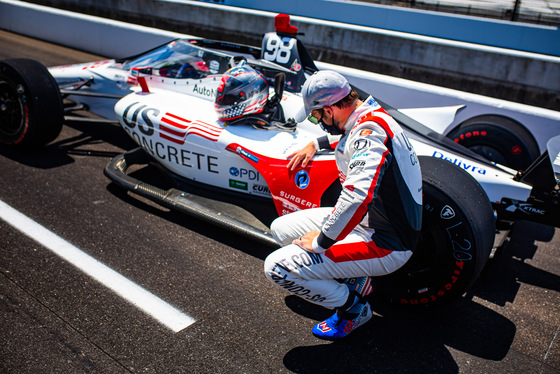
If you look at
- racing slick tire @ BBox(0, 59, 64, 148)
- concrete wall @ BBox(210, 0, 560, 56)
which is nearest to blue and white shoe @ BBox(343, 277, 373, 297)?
racing slick tire @ BBox(0, 59, 64, 148)

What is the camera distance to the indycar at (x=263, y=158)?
3.13 meters

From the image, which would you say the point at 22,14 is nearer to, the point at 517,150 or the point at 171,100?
the point at 171,100

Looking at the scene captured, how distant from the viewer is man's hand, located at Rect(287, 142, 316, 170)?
11.8ft

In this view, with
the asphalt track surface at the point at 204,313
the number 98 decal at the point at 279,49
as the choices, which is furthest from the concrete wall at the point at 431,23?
the asphalt track surface at the point at 204,313

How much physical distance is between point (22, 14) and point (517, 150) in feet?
43.7

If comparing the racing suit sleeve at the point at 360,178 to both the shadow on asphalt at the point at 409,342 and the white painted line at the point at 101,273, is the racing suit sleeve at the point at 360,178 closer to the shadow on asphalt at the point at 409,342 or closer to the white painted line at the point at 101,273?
the shadow on asphalt at the point at 409,342

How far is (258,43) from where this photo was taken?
11.1 m

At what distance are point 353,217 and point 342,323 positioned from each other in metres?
0.83

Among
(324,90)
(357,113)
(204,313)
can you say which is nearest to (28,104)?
(204,313)

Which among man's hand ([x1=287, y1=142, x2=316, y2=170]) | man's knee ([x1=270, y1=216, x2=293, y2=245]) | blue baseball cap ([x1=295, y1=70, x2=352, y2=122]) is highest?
blue baseball cap ([x1=295, y1=70, x2=352, y2=122])

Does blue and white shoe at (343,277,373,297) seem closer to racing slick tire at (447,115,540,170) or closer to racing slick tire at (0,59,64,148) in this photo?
racing slick tire at (447,115,540,170)

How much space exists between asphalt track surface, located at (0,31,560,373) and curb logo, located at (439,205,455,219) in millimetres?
750

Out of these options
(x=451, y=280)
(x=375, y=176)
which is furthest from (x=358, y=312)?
(x=375, y=176)

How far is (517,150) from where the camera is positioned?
473cm
